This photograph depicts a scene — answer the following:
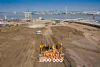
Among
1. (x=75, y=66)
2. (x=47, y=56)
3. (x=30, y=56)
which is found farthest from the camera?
(x=30, y=56)

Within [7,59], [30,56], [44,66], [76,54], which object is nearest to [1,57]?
[7,59]

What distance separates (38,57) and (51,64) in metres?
2.86

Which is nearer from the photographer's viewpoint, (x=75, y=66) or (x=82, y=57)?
(x=75, y=66)

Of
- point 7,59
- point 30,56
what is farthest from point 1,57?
point 30,56

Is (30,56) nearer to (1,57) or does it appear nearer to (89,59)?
(1,57)

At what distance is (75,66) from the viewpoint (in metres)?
19.3

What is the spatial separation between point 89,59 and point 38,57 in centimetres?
486

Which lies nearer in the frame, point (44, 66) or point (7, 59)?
point (44, 66)

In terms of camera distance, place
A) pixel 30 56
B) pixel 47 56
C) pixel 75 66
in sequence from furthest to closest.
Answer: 1. pixel 30 56
2. pixel 47 56
3. pixel 75 66

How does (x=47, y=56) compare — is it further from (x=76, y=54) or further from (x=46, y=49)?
(x=76, y=54)

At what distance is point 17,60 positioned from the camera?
862 inches

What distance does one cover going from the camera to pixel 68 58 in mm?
22344

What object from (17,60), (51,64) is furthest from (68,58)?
(17,60)

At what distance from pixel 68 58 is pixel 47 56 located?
7.04ft
